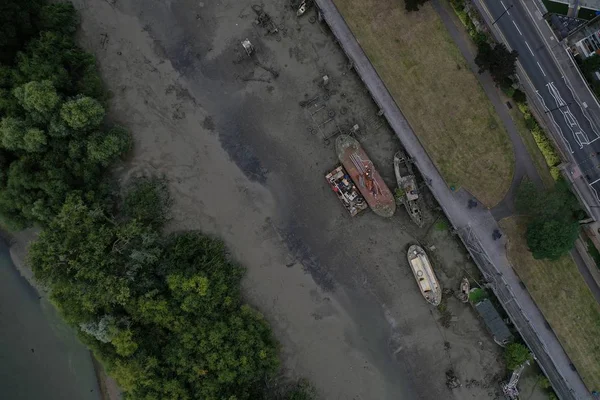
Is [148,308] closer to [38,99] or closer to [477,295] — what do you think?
[38,99]

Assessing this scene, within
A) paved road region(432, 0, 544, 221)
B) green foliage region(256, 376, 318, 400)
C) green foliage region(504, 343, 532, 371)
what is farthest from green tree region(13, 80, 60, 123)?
green foliage region(504, 343, 532, 371)

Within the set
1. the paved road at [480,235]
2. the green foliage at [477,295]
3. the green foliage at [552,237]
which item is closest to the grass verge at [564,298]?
the paved road at [480,235]

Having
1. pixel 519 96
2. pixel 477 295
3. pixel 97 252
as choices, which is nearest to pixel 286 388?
pixel 477 295

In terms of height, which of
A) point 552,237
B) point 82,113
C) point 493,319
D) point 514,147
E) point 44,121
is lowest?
point 493,319

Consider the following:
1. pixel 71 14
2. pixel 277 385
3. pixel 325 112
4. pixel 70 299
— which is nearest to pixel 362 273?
pixel 277 385

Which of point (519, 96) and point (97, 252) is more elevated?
point (97, 252)

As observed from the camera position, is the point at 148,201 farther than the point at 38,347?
No

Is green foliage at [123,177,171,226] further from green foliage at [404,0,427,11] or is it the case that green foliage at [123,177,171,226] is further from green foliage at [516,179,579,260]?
green foliage at [516,179,579,260]
